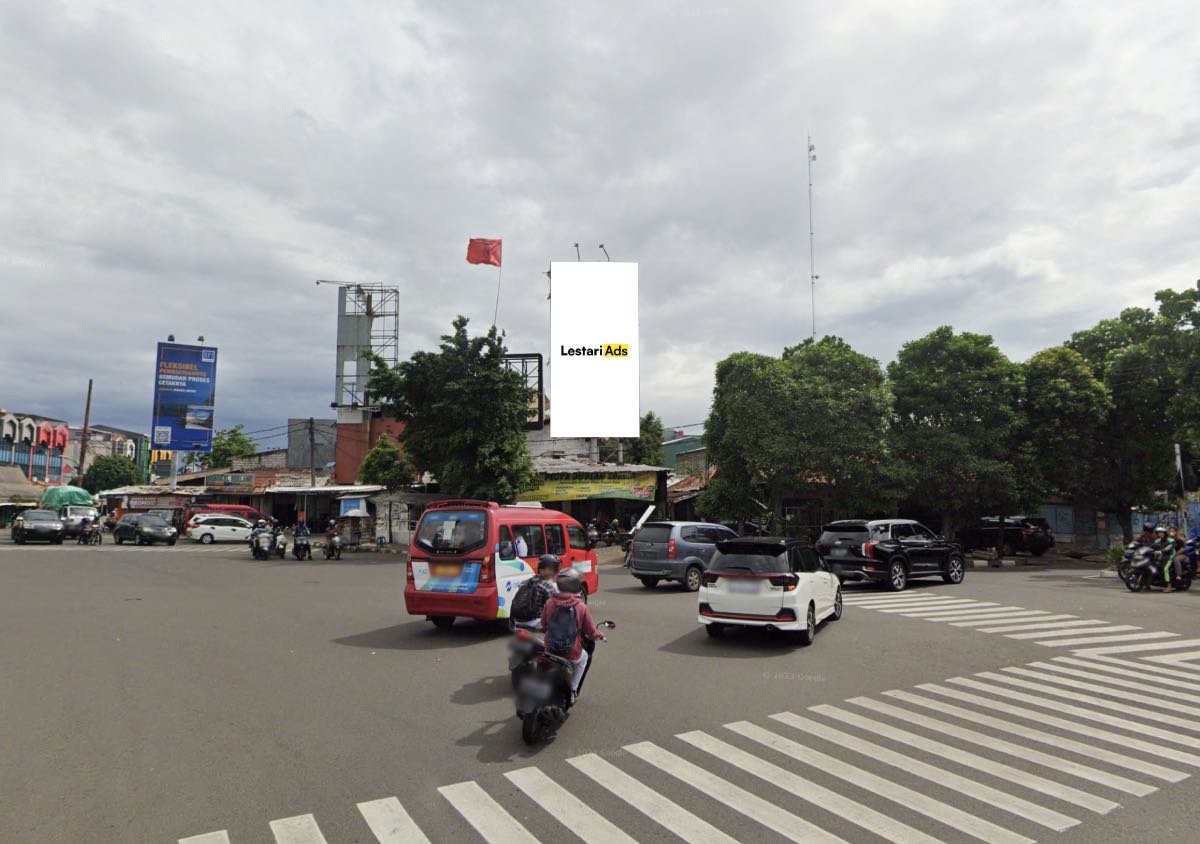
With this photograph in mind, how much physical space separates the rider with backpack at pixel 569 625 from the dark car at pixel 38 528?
121 ft

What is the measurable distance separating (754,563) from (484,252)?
1332 inches

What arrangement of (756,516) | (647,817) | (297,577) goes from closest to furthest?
(647,817)
(297,577)
(756,516)

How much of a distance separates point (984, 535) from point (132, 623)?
97.3 ft

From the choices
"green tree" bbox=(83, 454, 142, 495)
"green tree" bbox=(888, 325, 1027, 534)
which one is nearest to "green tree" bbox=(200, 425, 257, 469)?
"green tree" bbox=(83, 454, 142, 495)

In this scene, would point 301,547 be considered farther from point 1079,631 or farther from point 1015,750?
point 1015,750

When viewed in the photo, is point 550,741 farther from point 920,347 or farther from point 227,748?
point 920,347

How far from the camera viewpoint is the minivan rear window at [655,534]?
17.7 m

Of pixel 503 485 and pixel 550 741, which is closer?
pixel 550 741

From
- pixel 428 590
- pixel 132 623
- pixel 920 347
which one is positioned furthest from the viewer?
pixel 920 347

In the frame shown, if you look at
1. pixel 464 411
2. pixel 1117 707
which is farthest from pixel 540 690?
pixel 464 411

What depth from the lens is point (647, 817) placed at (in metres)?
4.41

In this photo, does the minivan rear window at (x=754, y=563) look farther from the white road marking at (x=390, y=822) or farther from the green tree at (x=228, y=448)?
the green tree at (x=228, y=448)

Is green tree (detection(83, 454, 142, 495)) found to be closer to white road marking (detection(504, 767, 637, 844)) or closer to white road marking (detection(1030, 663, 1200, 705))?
white road marking (detection(504, 767, 637, 844))

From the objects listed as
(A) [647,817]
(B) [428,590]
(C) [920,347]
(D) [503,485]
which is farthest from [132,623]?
(C) [920,347]
